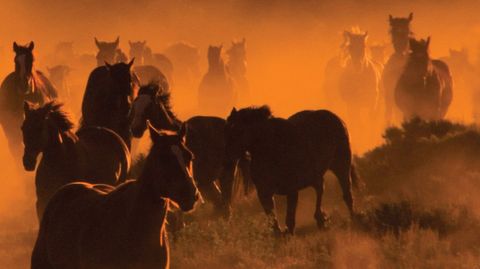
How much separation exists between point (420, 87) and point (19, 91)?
9.18 m

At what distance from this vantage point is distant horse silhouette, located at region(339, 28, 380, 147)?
104ft

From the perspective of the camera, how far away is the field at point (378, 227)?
11.2 meters

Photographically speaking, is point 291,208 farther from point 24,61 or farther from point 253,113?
point 24,61

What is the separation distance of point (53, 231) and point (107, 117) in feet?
18.2

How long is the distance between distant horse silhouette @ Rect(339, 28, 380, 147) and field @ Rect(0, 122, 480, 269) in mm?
13528

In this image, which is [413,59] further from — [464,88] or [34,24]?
[34,24]

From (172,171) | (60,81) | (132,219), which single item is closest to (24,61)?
(132,219)

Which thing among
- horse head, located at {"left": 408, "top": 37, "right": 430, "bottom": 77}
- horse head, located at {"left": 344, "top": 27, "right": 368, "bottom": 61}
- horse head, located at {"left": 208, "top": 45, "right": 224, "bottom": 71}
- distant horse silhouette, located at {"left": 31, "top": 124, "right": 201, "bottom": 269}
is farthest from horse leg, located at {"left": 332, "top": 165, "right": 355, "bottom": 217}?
horse head, located at {"left": 208, "top": 45, "right": 224, "bottom": 71}

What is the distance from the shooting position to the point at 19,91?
18391 mm

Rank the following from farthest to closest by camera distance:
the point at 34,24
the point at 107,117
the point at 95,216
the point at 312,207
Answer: the point at 34,24, the point at 312,207, the point at 107,117, the point at 95,216

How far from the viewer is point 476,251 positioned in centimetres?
1148

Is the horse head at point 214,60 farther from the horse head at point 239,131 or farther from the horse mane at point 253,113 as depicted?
the horse head at point 239,131

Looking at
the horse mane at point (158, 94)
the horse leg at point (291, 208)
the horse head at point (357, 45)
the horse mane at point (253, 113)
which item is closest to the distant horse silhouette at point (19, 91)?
the horse mane at point (158, 94)

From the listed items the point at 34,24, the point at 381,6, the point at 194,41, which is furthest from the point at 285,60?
the point at 34,24
